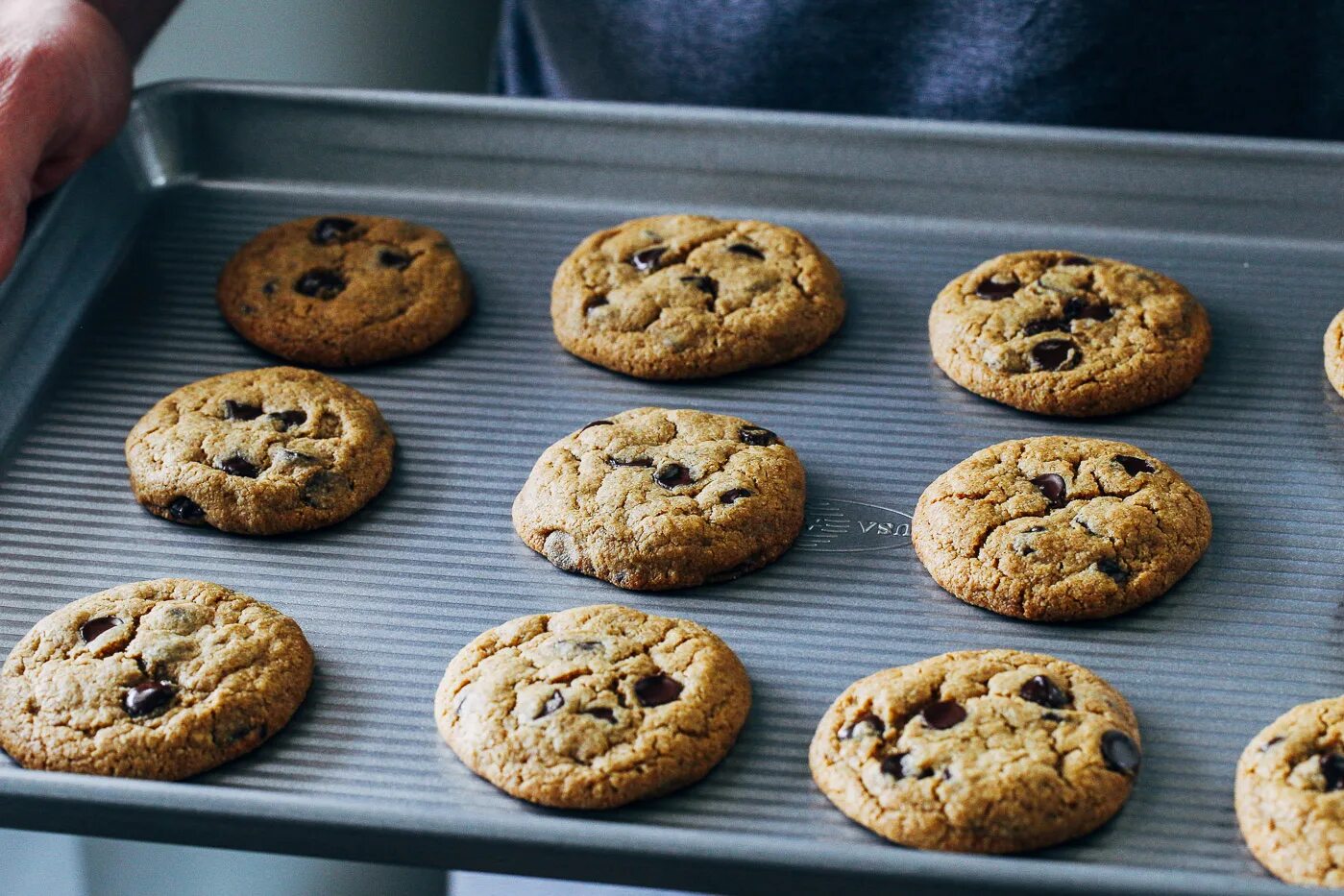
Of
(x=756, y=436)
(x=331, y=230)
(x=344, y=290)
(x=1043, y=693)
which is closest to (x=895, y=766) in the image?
(x=1043, y=693)

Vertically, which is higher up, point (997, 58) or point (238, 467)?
point (997, 58)

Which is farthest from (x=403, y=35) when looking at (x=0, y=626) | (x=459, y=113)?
(x=0, y=626)

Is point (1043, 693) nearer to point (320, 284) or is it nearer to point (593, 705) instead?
point (593, 705)

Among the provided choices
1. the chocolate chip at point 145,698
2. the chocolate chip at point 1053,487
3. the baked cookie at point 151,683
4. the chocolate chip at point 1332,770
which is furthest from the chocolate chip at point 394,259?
the chocolate chip at point 1332,770

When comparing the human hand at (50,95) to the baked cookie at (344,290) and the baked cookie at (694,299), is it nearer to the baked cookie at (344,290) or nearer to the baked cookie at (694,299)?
the baked cookie at (344,290)

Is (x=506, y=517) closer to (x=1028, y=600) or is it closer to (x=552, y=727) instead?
(x=552, y=727)
